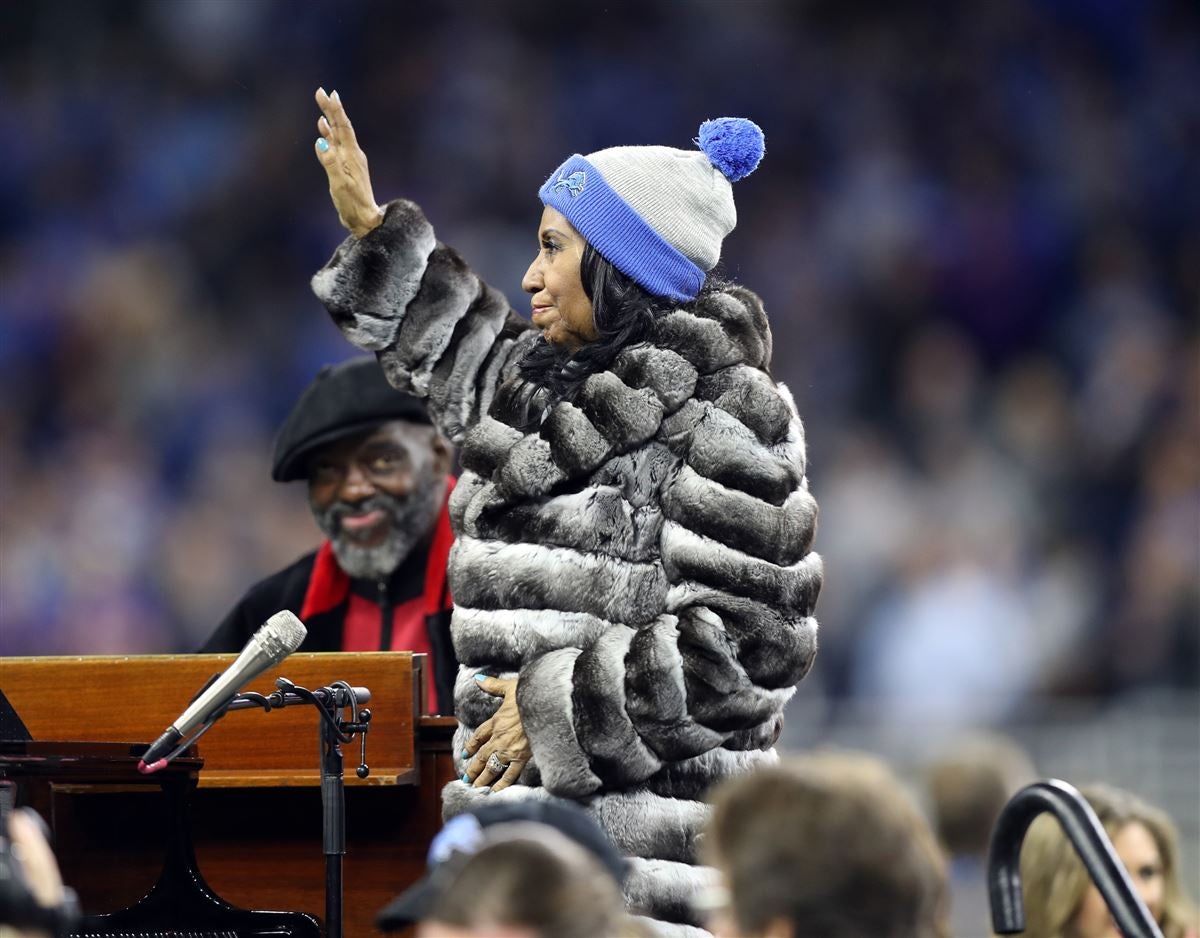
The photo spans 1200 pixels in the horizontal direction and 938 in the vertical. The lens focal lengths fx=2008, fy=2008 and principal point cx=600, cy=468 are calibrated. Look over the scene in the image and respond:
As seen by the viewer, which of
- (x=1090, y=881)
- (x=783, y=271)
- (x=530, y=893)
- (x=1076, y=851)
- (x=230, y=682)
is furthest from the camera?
(x=783, y=271)

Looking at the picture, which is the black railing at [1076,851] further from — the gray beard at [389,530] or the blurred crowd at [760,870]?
the gray beard at [389,530]

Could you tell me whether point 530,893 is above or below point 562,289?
below

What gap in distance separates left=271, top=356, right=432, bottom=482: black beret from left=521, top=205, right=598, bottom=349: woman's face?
162 centimetres

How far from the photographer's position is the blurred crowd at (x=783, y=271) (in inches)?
344

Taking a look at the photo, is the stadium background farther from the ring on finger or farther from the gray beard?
the ring on finger

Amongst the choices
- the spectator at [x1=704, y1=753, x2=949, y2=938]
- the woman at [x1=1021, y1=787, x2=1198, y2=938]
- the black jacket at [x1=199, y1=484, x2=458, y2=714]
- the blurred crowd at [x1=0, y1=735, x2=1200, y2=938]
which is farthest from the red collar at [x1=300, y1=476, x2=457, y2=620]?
the spectator at [x1=704, y1=753, x2=949, y2=938]

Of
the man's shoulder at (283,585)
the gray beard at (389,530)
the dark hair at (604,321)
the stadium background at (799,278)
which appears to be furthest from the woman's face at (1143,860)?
the stadium background at (799,278)

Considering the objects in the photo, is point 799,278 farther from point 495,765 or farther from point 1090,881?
point 495,765

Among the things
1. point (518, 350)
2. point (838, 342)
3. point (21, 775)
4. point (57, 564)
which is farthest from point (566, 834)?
point (838, 342)

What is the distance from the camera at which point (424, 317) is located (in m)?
4.13

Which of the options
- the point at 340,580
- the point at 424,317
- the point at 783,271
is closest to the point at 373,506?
the point at 340,580

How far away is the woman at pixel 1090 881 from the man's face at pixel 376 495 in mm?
2023

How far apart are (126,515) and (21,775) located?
582 centimetres

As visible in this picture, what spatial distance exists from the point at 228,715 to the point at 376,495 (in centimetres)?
155
